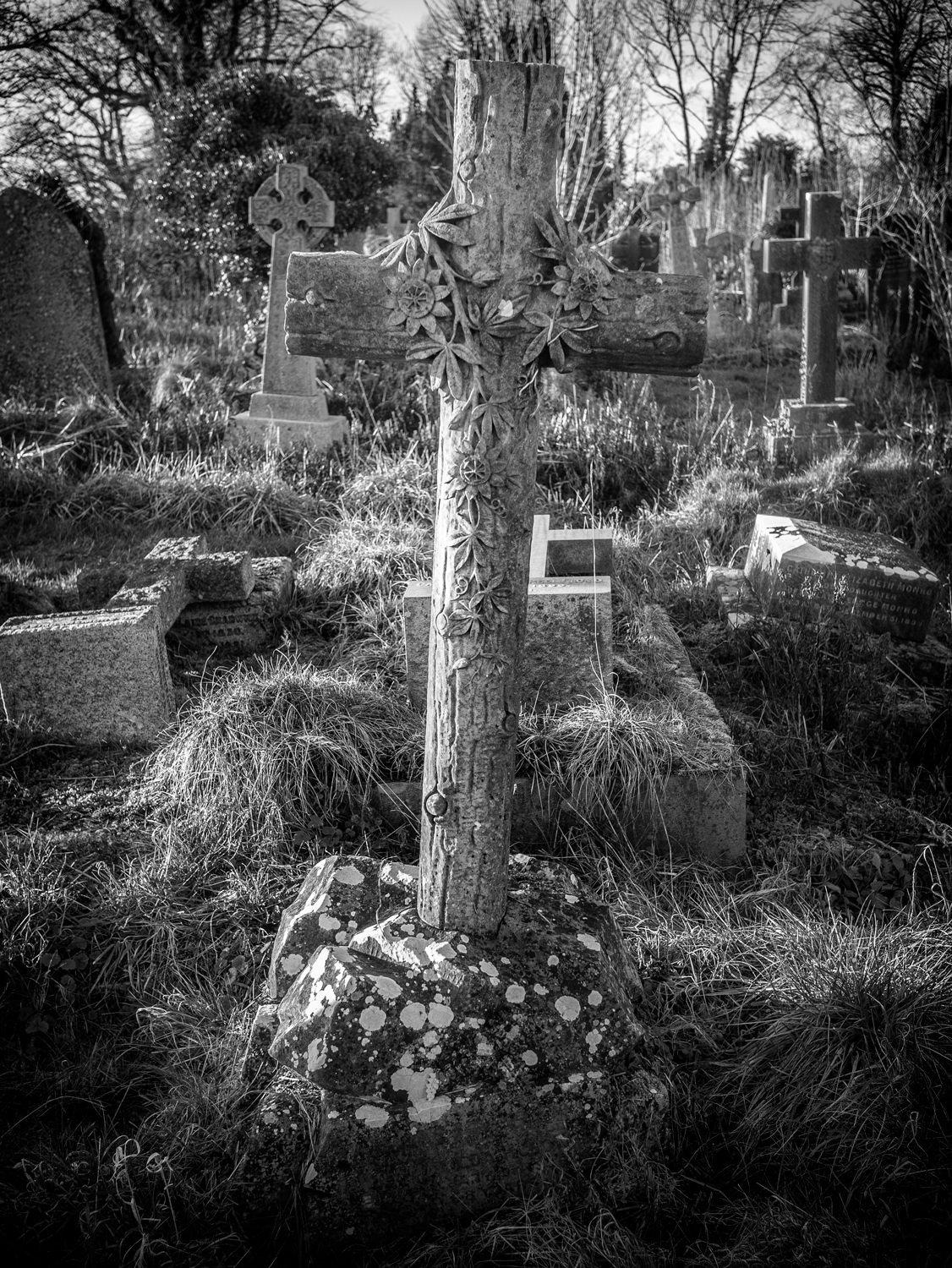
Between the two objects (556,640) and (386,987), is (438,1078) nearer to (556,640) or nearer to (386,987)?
(386,987)

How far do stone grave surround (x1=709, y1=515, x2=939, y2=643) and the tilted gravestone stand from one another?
2.94 m

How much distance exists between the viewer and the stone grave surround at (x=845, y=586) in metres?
4.76

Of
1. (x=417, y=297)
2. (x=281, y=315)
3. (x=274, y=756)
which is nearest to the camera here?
(x=417, y=297)

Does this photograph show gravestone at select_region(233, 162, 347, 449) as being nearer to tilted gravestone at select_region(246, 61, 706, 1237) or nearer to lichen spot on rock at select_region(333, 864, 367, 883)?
lichen spot on rock at select_region(333, 864, 367, 883)

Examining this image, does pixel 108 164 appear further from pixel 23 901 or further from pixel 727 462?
pixel 23 901

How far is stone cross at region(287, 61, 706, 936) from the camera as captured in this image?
1.85 meters

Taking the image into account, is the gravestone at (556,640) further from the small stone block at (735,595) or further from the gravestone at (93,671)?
the small stone block at (735,595)

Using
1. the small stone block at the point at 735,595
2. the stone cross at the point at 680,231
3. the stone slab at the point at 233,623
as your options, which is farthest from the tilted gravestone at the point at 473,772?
the stone cross at the point at 680,231

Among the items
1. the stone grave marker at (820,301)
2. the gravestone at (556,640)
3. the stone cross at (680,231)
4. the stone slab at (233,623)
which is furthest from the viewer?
the stone cross at (680,231)

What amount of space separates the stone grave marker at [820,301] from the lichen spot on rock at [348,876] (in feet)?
20.9

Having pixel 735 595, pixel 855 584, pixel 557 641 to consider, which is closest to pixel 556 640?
pixel 557 641

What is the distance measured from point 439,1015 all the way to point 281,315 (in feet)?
22.2

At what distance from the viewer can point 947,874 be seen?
3.19 m

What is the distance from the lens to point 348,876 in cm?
244
